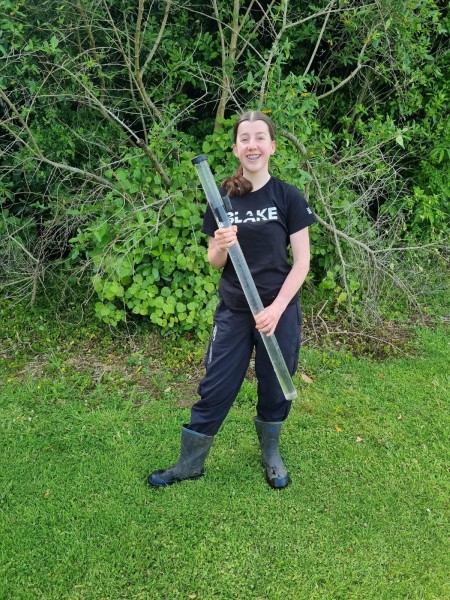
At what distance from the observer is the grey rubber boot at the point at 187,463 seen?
2766 mm

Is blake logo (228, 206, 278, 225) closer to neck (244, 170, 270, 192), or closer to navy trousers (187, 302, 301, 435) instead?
neck (244, 170, 270, 192)

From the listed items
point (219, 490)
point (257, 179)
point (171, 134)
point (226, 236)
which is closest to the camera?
point (226, 236)

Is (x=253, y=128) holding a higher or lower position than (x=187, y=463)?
higher

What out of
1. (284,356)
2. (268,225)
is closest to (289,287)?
(268,225)

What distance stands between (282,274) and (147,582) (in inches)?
60.4

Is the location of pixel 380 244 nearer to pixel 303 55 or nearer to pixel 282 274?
pixel 303 55

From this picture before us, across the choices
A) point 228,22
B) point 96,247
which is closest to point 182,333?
point 96,247

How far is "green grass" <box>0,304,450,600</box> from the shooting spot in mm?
2357

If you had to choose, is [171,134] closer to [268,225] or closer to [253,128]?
[253,128]

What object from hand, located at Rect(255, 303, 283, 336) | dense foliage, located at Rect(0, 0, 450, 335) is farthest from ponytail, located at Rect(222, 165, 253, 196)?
dense foliage, located at Rect(0, 0, 450, 335)

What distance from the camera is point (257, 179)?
240cm

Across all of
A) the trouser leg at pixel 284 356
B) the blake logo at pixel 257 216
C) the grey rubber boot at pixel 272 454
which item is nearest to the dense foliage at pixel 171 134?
the grey rubber boot at pixel 272 454

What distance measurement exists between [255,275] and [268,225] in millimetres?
250

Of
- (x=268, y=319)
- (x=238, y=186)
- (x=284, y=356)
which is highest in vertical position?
(x=238, y=186)
